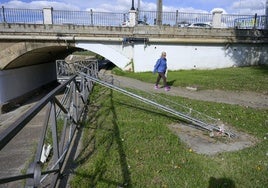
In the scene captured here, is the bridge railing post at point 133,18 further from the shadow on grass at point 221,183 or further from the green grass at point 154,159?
the shadow on grass at point 221,183

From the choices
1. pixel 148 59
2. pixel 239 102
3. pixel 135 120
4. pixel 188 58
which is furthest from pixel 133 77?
pixel 135 120

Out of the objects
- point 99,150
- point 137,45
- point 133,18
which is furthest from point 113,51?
point 99,150

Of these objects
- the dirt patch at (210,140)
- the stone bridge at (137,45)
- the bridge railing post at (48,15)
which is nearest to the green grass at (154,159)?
the dirt patch at (210,140)

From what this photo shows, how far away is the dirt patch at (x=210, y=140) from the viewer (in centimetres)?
461

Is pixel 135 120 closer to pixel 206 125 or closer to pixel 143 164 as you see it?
pixel 206 125

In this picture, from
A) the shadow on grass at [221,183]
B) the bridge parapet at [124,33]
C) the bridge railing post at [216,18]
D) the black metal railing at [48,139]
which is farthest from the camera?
the bridge railing post at [216,18]

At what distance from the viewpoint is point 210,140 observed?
505 cm

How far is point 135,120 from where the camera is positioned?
6047mm

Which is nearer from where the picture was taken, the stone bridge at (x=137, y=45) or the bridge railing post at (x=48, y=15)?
the stone bridge at (x=137, y=45)

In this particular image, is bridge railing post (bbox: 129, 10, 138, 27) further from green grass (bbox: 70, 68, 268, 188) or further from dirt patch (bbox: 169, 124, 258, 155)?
dirt patch (bbox: 169, 124, 258, 155)

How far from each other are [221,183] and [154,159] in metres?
1.05

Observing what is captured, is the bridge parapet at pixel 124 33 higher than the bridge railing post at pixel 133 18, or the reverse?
the bridge railing post at pixel 133 18

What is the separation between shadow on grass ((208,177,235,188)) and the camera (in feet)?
11.2

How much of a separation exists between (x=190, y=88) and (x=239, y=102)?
2.65 m
